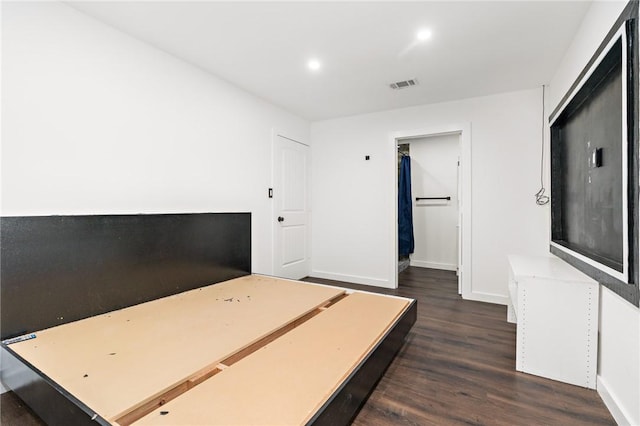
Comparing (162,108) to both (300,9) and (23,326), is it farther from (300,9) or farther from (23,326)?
(23,326)

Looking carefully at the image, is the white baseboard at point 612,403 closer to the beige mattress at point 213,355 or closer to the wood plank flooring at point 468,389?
the wood plank flooring at point 468,389

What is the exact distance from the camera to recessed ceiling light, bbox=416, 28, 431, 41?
2.24 meters

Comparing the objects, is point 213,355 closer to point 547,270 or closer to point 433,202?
point 547,270

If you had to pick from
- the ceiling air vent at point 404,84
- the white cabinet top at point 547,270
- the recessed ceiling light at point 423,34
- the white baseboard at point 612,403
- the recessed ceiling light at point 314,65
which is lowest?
the white baseboard at point 612,403

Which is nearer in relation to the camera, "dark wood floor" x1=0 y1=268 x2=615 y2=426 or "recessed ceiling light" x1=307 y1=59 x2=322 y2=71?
"dark wood floor" x1=0 y1=268 x2=615 y2=426

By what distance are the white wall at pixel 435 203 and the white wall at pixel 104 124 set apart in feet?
12.1

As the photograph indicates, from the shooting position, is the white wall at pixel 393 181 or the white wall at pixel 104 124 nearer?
the white wall at pixel 104 124

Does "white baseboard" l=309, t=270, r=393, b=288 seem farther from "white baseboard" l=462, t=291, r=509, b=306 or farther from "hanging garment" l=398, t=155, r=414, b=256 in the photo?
"hanging garment" l=398, t=155, r=414, b=256

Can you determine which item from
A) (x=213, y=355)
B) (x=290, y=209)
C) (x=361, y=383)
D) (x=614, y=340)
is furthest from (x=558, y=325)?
(x=290, y=209)

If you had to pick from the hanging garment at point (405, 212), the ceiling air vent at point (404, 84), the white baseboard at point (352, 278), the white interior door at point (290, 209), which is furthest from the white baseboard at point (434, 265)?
the ceiling air vent at point (404, 84)

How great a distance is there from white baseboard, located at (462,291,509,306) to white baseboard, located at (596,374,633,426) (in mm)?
1631

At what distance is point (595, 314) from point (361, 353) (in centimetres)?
147

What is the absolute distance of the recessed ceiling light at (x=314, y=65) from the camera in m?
2.72

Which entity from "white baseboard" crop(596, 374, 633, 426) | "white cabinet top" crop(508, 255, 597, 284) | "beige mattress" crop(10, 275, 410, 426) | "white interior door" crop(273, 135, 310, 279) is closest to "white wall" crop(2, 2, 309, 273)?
"white interior door" crop(273, 135, 310, 279)
